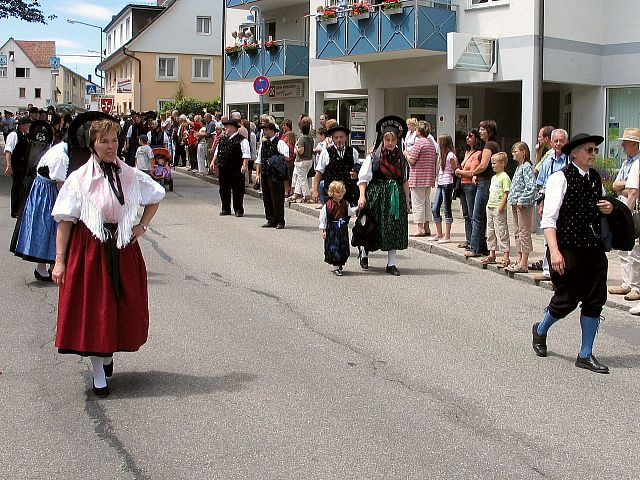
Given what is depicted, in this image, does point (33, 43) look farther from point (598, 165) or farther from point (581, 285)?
point (581, 285)

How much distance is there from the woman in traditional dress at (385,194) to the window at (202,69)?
4889cm

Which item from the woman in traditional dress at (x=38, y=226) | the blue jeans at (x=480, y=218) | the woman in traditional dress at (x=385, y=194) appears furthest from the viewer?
the blue jeans at (x=480, y=218)

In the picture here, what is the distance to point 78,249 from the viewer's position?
20.0 feet

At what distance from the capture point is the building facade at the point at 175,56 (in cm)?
5725

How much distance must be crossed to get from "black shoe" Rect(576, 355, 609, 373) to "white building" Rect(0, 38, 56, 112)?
11937 centimetres

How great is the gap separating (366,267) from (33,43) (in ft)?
397

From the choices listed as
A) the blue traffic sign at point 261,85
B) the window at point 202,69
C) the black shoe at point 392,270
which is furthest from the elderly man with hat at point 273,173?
the window at point 202,69

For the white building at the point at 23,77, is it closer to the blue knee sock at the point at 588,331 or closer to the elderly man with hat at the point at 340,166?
the elderly man with hat at the point at 340,166

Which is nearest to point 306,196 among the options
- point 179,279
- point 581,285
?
point 179,279

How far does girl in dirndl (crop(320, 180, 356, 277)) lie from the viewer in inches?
451

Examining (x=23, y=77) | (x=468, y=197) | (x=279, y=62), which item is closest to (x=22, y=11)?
(x=279, y=62)

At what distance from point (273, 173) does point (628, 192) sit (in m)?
7.48

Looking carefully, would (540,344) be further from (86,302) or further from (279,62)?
(279,62)

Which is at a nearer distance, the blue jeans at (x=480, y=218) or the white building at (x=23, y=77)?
the blue jeans at (x=480, y=218)
